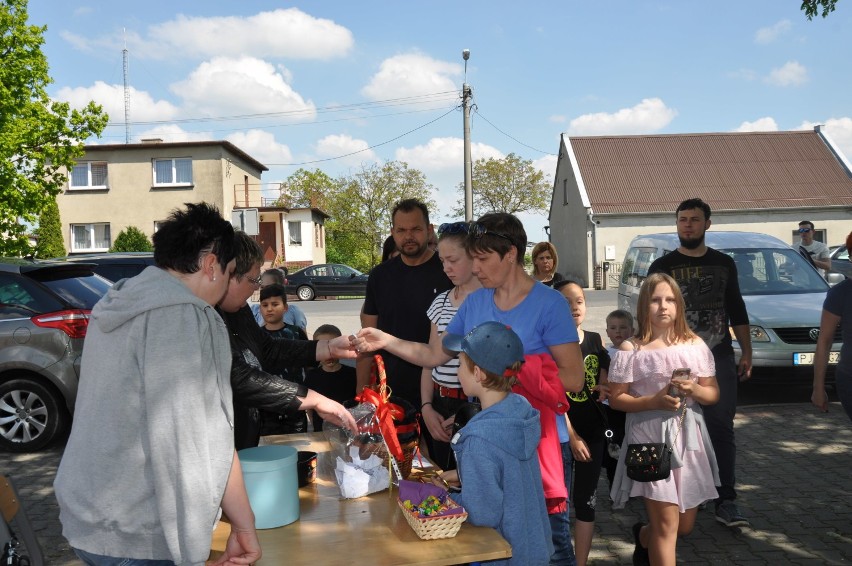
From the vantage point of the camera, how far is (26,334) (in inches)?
297

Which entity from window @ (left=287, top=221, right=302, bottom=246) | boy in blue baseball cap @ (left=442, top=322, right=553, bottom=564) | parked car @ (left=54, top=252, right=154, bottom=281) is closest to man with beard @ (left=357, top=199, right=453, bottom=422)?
boy in blue baseball cap @ (left=442, top=322, right=553, bottom=564)

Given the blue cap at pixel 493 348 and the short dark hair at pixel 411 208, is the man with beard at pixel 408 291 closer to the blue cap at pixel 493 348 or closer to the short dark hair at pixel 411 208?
the short dark hair at pixel 411 208

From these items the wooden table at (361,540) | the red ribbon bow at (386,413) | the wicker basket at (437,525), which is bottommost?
the wooden table at (361,540)

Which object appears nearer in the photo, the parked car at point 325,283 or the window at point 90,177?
the parked car at point 325,283

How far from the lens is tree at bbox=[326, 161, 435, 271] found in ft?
159

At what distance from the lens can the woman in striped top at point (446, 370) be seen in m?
4.00

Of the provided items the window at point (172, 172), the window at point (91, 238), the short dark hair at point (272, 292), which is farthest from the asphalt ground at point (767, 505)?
the window at point (91, 238)

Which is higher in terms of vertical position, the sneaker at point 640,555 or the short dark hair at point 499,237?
the short dark hair at point 499,237

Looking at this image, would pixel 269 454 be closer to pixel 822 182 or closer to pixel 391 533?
pixel 391 533

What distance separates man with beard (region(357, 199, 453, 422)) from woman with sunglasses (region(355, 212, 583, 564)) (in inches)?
53.3

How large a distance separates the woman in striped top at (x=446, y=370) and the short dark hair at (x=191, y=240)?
1872 mm

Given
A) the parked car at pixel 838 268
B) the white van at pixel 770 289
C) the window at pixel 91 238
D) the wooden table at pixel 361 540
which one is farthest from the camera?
the window at pixel 91 238

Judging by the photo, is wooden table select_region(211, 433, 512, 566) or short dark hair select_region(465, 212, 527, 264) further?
short dark hair select_region(465, 212, 527, 264)

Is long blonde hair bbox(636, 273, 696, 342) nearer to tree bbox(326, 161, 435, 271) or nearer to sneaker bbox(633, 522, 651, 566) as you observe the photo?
sneaker bbox(633, 522, 651, 566)
